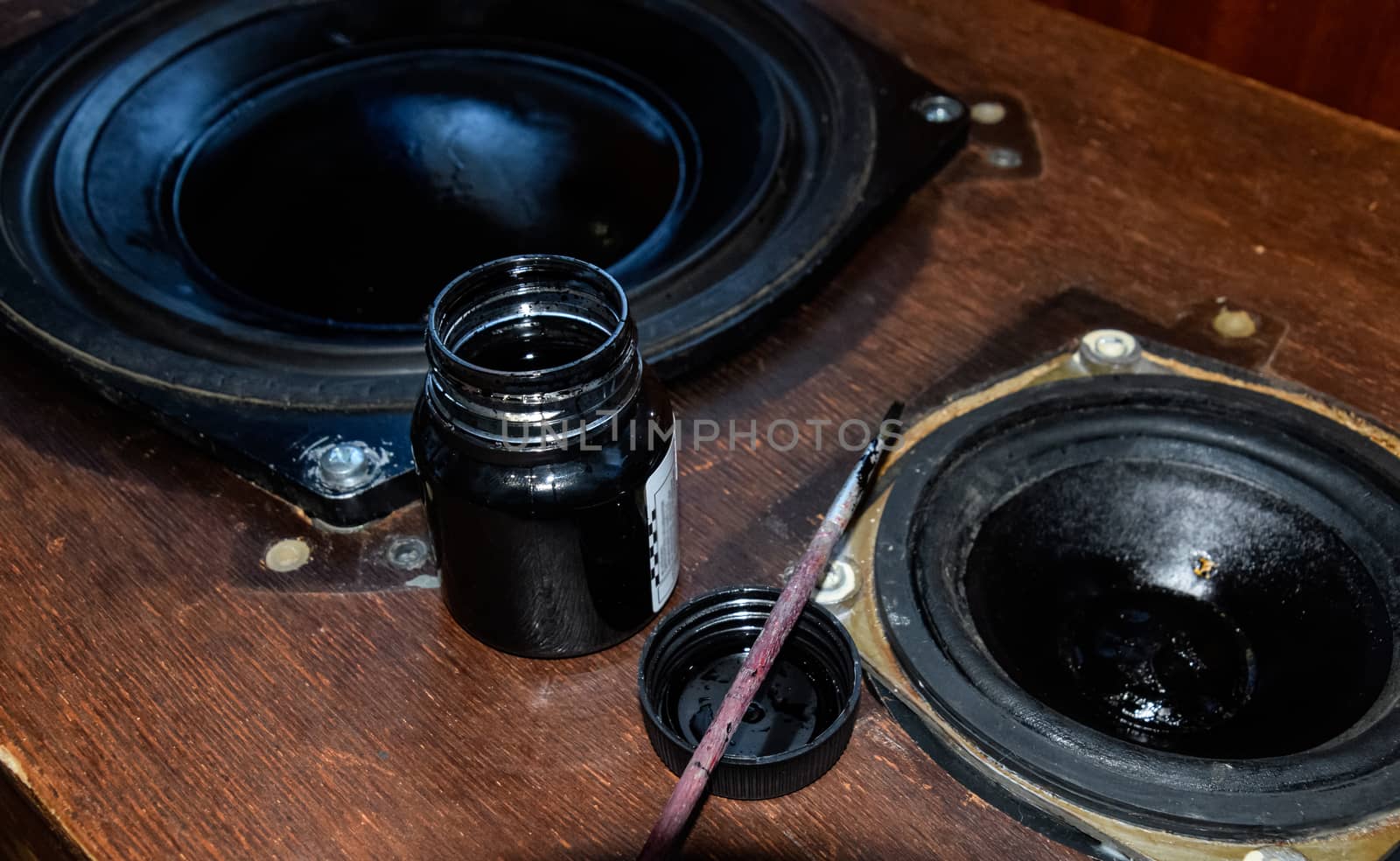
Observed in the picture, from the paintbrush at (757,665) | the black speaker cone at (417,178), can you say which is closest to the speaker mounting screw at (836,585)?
the paintbrush at (757,665)

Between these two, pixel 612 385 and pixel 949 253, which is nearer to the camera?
pixel 612 385

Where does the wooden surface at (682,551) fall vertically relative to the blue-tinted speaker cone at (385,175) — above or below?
below

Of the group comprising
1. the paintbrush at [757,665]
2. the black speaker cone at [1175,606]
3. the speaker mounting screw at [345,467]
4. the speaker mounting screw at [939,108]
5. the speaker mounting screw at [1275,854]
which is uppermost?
the speaker mounting screw at [345,467]

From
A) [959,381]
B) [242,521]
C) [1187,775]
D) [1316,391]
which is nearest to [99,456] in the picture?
[242,521]

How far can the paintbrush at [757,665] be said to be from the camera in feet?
2.33

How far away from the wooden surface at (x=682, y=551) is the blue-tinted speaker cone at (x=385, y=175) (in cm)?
6

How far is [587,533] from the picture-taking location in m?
0.80

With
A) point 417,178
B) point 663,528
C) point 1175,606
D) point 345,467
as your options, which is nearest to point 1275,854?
point 1175,606

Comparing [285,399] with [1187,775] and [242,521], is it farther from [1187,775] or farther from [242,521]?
[1187,775]

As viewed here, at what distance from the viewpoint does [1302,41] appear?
1279 mm

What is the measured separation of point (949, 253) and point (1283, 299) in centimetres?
27

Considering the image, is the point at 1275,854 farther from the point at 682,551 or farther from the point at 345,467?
the point at 345,467

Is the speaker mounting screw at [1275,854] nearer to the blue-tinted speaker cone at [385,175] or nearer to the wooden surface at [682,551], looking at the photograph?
the wooden surface at [682,551]

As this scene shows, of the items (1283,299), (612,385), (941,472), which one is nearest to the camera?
(612,385)
